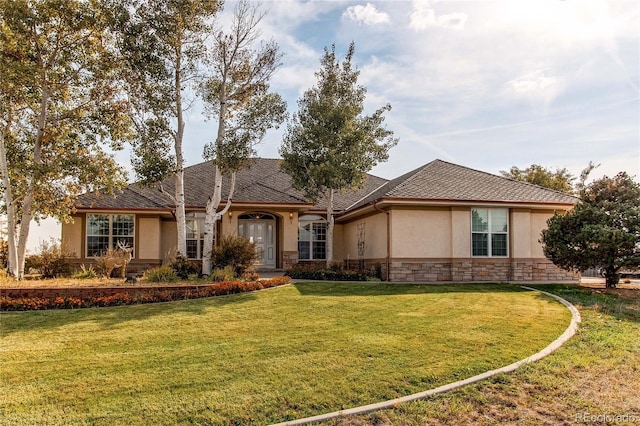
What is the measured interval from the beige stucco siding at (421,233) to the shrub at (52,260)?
10.8 m

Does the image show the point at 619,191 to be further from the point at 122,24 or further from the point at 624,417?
the point at 122,24

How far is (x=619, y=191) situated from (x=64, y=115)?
56.3 feet

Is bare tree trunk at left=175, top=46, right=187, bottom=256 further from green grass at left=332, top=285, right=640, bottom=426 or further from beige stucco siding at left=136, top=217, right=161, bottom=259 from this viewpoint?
green grass at left=332, top=285, right=640, bottom=426

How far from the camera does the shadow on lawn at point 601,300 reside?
36.3ft

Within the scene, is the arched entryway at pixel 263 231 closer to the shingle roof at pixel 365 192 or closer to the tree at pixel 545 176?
the shingle roof at pixel 365 192

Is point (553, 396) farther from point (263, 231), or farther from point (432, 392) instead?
point (263, 231)

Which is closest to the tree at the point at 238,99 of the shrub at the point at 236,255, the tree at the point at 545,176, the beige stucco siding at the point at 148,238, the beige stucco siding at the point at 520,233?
the shrub at the point at 236,255

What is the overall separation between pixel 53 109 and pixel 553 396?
1577 cm

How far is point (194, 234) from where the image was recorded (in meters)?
19.6

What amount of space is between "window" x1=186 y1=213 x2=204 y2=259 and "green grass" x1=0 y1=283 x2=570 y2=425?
8724 millimetres

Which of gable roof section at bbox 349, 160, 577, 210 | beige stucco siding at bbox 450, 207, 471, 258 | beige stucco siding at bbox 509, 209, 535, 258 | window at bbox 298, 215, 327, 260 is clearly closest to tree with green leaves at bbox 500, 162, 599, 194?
gable roof section at bbox 349, 160, 577, 210

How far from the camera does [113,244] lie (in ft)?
60.3

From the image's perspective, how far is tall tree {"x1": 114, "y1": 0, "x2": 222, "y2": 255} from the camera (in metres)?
14.3

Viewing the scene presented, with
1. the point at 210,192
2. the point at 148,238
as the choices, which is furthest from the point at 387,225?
the point at 148,238
